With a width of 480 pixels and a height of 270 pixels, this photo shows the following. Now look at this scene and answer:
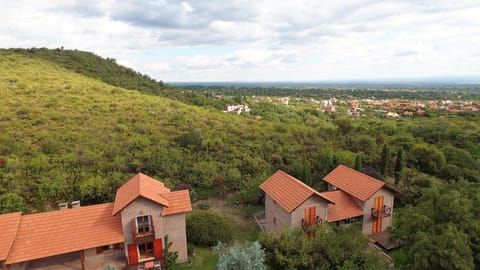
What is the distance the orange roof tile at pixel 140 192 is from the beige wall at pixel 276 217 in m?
7.54

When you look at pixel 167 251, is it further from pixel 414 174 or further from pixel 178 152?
pixel 414 174

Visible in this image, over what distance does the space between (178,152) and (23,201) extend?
44.4ft

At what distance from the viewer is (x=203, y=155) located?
31.3m

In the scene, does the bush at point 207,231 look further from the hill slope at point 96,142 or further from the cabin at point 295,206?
the hill slope at point 96,142

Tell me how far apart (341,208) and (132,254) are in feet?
45.4

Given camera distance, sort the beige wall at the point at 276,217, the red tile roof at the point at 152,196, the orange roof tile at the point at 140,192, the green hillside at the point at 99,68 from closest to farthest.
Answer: the orange roof tile at the point at 140,192, the red tile roof at the point at 152,196, the beige wall at the point at 276,217, the green hillside at the point at 99,68

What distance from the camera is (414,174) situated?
28.2m

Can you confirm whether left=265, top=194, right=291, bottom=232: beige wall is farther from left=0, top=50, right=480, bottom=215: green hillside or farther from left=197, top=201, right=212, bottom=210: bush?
left=197, top=201, right=212, bottom=210: bush

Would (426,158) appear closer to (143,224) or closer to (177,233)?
(177,233)

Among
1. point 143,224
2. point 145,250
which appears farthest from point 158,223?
point 145,250

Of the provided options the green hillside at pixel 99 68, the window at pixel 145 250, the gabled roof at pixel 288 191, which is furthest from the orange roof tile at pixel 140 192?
the green hillside at pixel 99 68

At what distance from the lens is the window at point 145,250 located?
1652cm

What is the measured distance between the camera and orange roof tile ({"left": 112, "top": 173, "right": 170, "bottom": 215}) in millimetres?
15383

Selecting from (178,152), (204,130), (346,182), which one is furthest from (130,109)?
(346,182)
